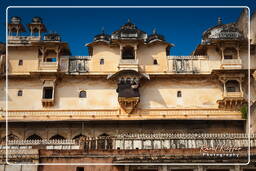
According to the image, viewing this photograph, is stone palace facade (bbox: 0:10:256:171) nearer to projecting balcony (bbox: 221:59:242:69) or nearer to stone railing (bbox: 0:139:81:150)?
projecting balcony (bbox: 221:59:242:69)

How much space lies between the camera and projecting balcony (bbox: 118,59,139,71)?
2788 cm

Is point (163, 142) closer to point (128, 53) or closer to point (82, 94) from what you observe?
point (82, 94)

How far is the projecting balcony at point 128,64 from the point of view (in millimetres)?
27875

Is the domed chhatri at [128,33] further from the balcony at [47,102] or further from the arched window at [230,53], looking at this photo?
the balcony at [47,102]

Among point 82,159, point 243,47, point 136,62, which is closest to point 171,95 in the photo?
point 136,62

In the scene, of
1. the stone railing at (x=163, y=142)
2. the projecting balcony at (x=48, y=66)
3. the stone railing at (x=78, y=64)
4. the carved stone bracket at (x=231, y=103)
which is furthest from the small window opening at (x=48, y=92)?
the carved stone bracket at (x=231, y=103)

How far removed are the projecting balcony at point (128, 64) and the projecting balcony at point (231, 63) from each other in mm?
5569

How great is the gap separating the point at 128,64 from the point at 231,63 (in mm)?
6666

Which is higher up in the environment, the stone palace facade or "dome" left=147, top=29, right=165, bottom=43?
"dome" left=147, top=29, right=165, bottom=43

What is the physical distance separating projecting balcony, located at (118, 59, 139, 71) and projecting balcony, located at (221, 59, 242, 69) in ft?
18.3

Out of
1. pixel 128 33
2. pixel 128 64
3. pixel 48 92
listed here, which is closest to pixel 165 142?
pixel 128 64

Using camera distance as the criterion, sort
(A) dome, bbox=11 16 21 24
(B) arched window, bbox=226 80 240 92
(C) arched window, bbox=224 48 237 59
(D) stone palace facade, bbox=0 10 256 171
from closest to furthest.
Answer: (D) stone palace facade, bbox=0 10 256 171 → (B) arched window, bbox=226 80 240 92 → (C) arched window, bbox=224 48 237 59 → (A) dome, bbox=11 16 21 24

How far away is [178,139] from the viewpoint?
18203mm

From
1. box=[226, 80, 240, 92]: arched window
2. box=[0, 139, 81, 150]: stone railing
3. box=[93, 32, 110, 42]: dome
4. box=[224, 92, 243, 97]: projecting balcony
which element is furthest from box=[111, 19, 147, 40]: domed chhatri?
box=[0, 139, 81, 150]: stone railing
